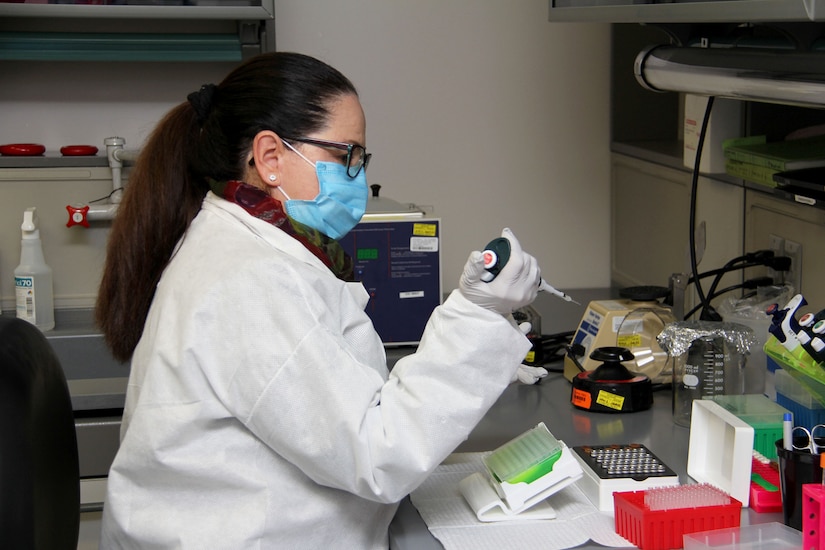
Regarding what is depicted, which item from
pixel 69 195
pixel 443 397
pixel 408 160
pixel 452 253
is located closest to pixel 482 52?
pixel 408 160

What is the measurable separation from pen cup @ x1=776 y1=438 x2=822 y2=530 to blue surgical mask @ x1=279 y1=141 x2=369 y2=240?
0.66m

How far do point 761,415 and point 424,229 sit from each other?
97 centimetres

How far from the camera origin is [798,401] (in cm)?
135

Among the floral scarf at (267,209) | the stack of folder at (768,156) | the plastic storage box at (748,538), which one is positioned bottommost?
the plastic storage box at (748,538)

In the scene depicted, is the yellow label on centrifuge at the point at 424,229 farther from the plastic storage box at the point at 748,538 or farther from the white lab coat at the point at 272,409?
the plastic storage box at the point at 748,538

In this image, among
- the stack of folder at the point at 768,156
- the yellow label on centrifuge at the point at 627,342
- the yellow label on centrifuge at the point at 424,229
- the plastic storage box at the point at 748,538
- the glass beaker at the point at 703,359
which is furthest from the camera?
the yellow label on centrifuge at the point at 424,229

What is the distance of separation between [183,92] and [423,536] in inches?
66.0

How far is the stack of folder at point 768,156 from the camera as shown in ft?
5.67

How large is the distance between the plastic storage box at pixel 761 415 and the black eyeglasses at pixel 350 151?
627 millimetres

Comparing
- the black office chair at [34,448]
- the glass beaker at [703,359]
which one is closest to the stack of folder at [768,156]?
the glass beaker at [703,359]

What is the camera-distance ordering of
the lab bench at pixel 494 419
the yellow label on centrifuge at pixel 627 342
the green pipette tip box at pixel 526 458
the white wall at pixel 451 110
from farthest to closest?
the white wall at pixel 451 110
the yellow label on centrifuge at pixel 627 342
the lab bench at pixel 494 419
the green pipette tip box at pixel 526 458

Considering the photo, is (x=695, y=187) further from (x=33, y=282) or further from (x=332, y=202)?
(x=33, y=282)

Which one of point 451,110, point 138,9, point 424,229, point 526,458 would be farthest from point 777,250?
point 138,9

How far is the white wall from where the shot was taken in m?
2.51
